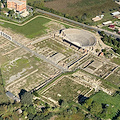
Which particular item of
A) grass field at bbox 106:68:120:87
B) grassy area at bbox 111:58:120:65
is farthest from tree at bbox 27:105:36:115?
grassy area at bbox 111:58:120:65

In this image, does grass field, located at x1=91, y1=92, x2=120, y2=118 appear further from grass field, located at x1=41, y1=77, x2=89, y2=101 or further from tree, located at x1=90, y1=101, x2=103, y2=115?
grass field, located at x1=41, y1=77, x2=89, y2=101

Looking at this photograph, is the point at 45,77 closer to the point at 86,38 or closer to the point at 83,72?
the point at 83,72

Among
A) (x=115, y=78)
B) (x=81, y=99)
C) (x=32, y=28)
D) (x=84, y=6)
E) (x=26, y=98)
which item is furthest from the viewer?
(x=84, y=6)

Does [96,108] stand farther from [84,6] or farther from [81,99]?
[84,6]

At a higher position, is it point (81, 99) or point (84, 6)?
point (84, 6)

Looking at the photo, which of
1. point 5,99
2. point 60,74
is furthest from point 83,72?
point 5,99

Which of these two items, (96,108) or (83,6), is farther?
(83,6)

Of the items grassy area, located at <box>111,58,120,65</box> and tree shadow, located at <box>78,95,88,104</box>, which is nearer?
tree shadow, located at <box>78,95,88,104</box>

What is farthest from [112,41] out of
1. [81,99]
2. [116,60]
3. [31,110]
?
[31,110]
